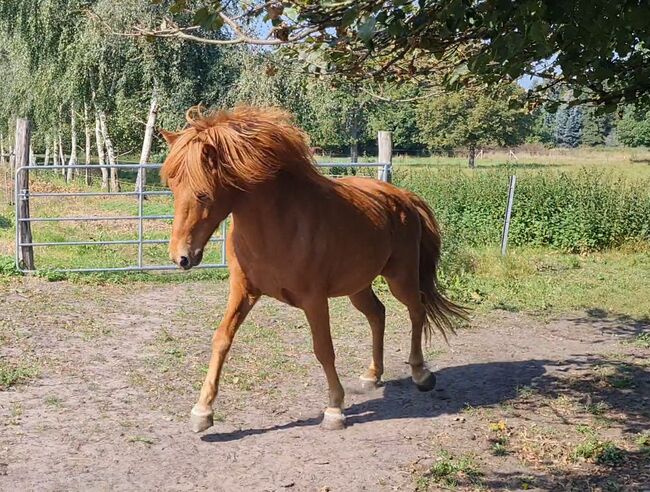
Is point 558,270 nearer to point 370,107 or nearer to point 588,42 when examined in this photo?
point 588,42

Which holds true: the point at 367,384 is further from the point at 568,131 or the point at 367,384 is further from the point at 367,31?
the point at 568,131

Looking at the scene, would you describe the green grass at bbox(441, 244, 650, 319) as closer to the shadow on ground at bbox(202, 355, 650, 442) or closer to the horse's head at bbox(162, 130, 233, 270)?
the shadow on ground at bbox(202, 355, 650, 442)

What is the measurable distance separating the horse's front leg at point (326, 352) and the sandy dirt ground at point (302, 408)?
0.08m

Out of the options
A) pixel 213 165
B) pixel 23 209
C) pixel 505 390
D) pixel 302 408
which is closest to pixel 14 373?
pixel 302 408

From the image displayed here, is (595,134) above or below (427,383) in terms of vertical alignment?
above

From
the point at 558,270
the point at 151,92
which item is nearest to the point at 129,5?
the point at 151,92

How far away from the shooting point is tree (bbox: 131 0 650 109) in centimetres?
281

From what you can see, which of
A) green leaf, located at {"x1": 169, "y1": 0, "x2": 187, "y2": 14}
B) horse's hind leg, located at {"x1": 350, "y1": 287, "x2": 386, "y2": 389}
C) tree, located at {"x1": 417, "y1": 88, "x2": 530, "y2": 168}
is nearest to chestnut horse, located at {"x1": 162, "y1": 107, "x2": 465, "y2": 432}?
horse's hind leg, located at {"x1": 350, "y1": 287, "x2": 386, "y2": 389}

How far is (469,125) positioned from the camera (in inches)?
1729

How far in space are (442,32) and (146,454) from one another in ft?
8.69

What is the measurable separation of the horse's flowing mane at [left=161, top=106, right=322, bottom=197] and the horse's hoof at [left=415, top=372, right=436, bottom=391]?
1874mm

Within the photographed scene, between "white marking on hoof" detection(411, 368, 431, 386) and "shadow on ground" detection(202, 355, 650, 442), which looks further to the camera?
"white marking on hoof" detection(411, 368, 431, 386)

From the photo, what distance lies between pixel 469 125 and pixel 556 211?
3135 cm

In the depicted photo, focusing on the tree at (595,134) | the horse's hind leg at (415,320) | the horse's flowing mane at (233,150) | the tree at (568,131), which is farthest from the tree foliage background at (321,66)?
the tree at (568,131)
